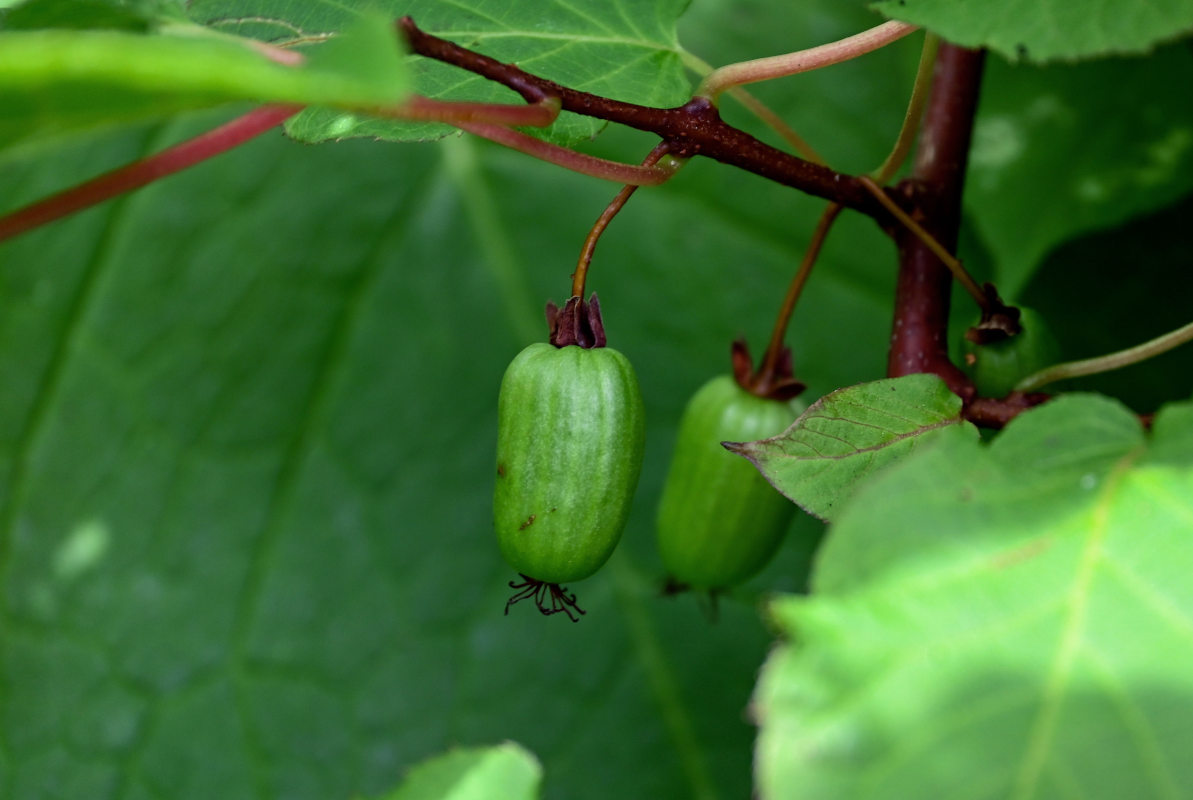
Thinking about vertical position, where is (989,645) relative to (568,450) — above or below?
below

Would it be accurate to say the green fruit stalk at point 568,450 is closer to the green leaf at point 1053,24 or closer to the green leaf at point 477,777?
the green leaf at point 477,777

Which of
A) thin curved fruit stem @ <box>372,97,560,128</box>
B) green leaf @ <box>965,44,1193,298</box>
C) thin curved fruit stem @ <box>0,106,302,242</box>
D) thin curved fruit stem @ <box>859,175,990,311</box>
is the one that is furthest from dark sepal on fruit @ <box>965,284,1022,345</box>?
green leaf @ <box>965,44,1193,298</box>

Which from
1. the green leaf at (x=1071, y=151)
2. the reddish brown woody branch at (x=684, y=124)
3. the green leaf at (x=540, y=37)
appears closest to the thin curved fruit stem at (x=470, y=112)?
the reddish brown woody branch at (x=684, y=124)

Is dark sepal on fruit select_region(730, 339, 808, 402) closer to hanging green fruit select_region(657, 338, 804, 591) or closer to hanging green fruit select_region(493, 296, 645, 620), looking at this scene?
hanging green fruit select_region(657, 338, 804, 591)

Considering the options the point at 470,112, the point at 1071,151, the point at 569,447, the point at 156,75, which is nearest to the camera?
the point at 156,75

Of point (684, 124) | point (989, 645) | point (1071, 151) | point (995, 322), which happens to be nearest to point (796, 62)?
point (684, 124)

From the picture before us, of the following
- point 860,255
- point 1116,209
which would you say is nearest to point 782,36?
point 860,255

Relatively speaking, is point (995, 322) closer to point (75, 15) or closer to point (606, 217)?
point (606, 217)

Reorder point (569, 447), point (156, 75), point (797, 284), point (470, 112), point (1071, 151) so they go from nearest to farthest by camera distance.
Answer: point (156, 75) < point (470, 112) < point (569, 447) < point (797, 284) < point (1071, 151)
